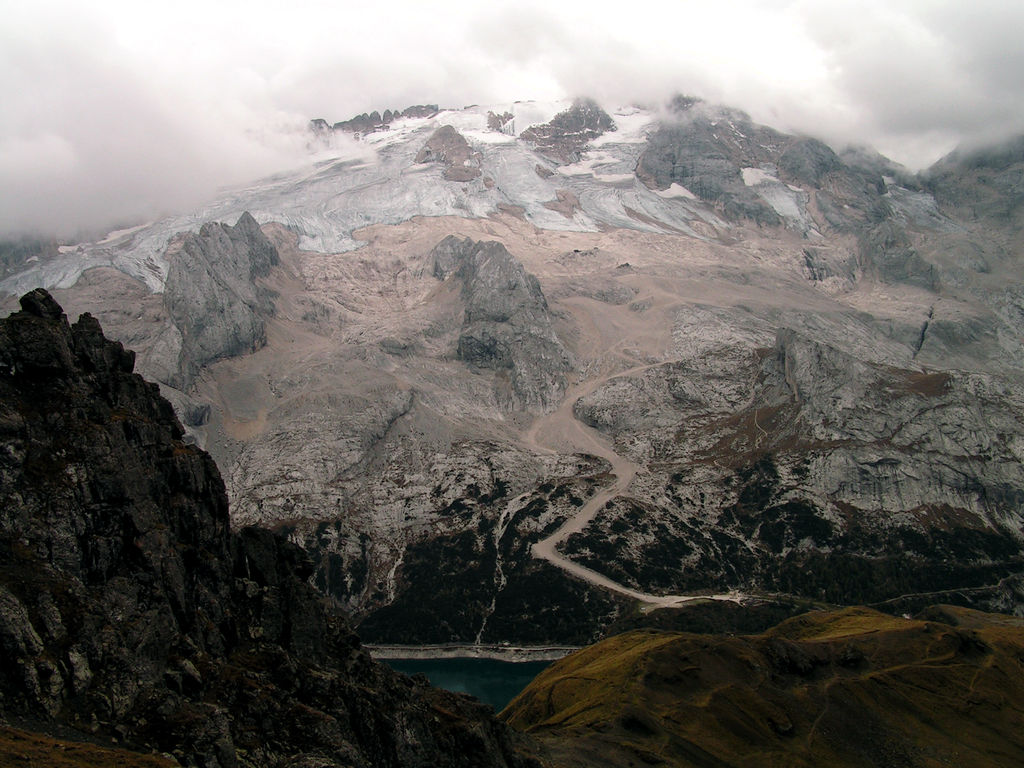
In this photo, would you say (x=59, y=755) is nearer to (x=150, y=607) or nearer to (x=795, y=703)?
(x=150, y=607)

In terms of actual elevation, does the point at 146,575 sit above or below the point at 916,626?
above

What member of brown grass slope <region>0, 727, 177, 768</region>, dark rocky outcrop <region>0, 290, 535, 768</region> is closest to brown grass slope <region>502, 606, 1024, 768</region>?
dark rocky outcrop <region>0, 290, 535, 768</region>

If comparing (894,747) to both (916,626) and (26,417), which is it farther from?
(26,417)

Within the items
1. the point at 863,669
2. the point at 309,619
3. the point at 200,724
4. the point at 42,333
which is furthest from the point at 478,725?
the point at 863,669

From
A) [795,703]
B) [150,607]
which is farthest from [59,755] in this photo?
[795,703]

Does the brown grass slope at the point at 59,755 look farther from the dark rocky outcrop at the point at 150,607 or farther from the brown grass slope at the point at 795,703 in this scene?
the brown grass slope at the point at 795,703

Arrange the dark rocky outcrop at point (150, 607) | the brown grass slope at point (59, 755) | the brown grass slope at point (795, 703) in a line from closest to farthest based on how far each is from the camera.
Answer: the brown grass slope at point (59, 755) → the dark rocky outcrop at point (150, 607) → the brown grass slope at point (795, 703)

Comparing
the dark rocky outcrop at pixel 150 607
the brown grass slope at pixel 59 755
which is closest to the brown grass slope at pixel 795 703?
the dark rocky outcrop at pixel 150 607
